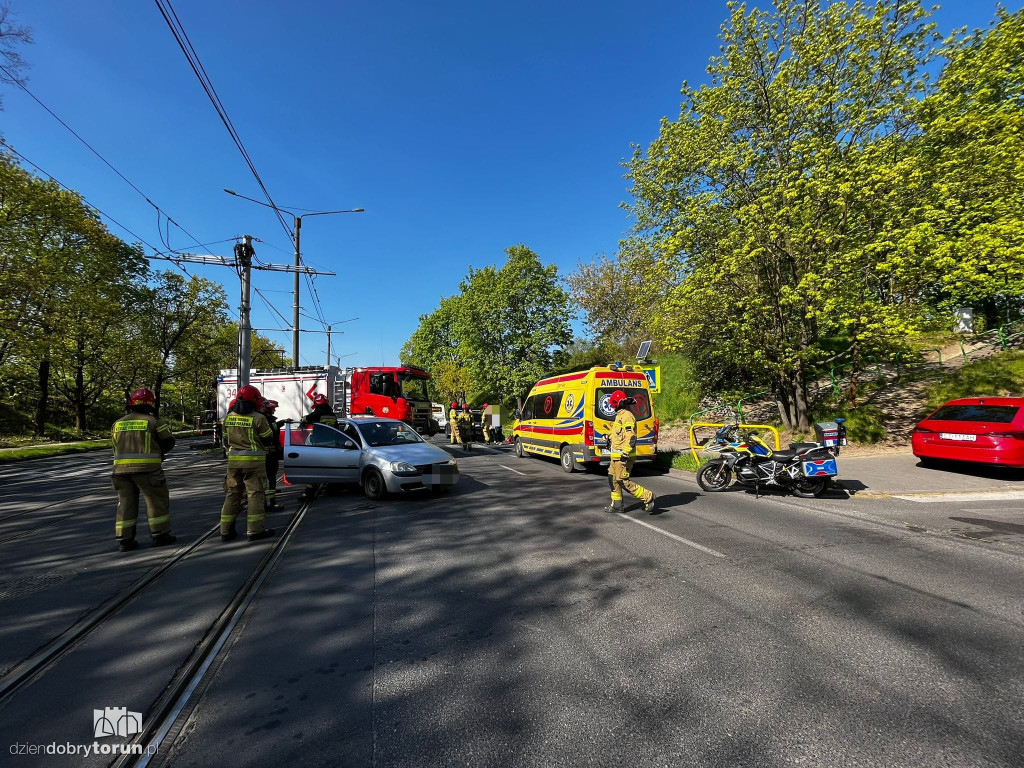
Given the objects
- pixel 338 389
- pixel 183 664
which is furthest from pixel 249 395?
pixel 338 389

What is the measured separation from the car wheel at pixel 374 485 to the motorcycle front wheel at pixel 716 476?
6078 mm

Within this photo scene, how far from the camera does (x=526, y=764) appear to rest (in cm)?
211

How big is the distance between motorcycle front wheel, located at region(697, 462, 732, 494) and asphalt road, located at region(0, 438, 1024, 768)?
273cm

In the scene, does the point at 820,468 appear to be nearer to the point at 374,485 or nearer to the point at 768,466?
the point at 768,466

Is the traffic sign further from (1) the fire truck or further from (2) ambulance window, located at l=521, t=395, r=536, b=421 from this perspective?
(1) the fire truck

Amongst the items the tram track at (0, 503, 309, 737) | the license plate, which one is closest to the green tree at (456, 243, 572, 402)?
the license plate

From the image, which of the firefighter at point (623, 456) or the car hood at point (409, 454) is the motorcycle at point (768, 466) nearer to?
the firefighter at point (623, 456)

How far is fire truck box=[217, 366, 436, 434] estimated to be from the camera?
16.5m

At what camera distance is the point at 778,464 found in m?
8.26

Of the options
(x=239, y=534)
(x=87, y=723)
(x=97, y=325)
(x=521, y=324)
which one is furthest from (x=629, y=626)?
(x=97, y=325)

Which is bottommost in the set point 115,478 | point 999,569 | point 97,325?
point 999,569

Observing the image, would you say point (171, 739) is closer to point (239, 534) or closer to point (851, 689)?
point (851, 689)

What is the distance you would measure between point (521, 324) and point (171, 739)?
30081mm

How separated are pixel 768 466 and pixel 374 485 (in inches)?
279
